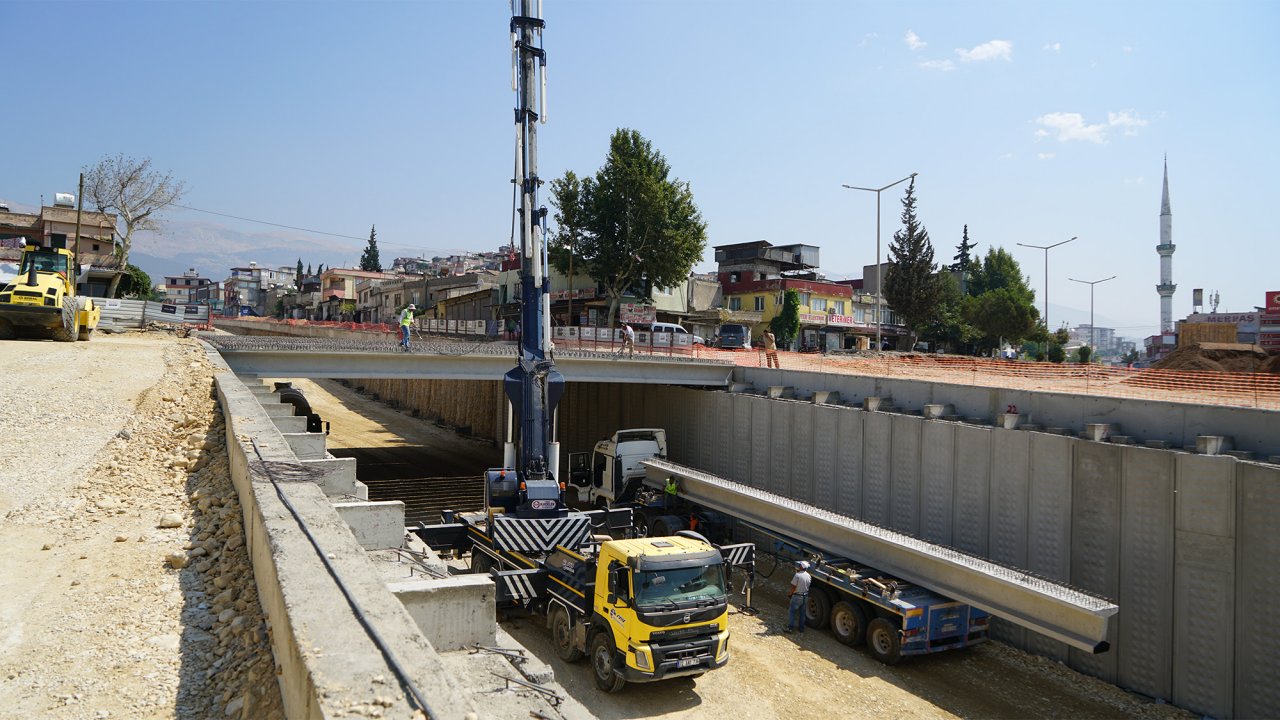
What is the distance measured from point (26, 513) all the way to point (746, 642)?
12.9m

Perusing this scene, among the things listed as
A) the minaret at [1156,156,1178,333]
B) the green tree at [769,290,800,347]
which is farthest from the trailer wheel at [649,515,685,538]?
the minaret at [1156,156,1178,333]

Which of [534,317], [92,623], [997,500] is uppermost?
[534,317]

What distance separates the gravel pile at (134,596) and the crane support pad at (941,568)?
12.8m

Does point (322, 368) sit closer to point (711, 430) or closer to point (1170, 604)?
point (711, 430)

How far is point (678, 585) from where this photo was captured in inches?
487

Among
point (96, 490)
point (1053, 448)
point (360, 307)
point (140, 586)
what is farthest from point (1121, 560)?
point (360, 307)

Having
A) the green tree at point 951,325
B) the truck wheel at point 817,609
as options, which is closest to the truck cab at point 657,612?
the truck wheel at point 817,609

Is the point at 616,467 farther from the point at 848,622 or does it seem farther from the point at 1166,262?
the point at 1166,262

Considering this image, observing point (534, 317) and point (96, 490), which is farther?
point (534, 317)

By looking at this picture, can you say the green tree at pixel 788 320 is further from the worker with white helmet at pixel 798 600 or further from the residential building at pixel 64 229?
the residential building at pixel 64 229

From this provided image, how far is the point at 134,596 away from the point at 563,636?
8.52 metres

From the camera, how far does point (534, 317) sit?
19.7 meters

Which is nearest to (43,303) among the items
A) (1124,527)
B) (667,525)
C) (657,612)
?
(667,525)

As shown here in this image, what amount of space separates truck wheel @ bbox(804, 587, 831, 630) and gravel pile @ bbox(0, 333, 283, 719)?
40.6 ft
